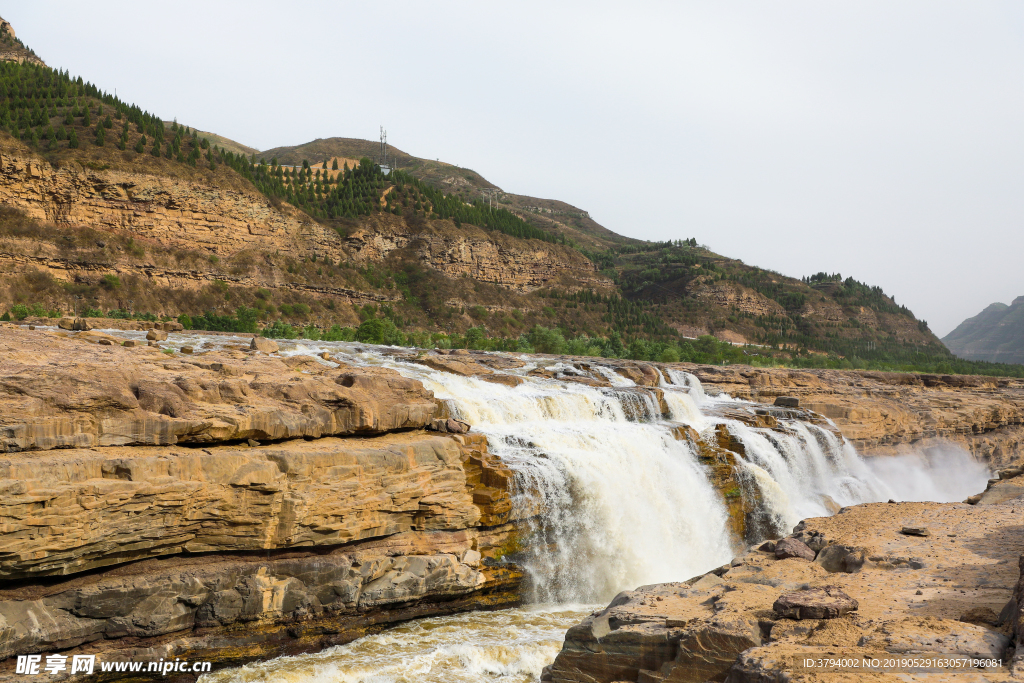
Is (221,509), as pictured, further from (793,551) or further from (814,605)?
(793,551)

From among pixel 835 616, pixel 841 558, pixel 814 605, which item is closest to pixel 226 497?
pixel 814 605

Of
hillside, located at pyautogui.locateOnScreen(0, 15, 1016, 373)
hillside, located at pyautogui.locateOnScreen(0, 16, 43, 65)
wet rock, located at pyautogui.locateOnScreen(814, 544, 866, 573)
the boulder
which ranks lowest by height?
the boulder

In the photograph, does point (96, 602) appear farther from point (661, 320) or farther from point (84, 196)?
point (661, 320)

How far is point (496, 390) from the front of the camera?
17.3 m

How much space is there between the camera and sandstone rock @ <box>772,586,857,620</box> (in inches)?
245

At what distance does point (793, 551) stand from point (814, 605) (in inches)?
120

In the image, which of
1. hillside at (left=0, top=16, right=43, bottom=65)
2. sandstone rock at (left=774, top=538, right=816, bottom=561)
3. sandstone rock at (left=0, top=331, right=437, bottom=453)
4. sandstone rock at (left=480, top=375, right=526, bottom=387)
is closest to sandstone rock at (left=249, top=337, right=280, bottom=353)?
sandstone rock at (left=0, top=331, right=437, bottom=453)

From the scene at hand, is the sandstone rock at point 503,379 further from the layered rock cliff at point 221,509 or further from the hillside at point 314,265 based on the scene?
the hillside at point 314,265

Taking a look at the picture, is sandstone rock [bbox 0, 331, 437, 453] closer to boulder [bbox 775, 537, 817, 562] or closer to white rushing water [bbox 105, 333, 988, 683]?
white rushing water [bbox 105, 333, 988, 683]

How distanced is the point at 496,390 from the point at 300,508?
802cm

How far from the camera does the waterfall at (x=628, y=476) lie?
12703 mm

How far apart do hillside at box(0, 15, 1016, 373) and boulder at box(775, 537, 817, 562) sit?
27.6 meters

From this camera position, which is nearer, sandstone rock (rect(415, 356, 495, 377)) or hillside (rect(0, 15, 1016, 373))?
sandstone rock (rect(415, 356, 495, 377))

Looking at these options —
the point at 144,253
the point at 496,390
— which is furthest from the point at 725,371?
the point at 144,253
